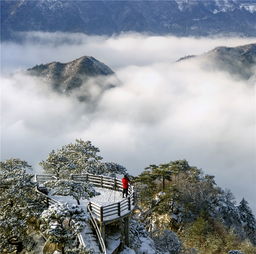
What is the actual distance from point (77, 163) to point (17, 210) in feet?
61.8

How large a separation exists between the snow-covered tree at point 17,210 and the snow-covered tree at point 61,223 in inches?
188

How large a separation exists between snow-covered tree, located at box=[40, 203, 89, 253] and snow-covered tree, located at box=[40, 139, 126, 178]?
54.5ft

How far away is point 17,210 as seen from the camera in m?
33.7

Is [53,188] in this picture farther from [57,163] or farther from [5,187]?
[57,163]

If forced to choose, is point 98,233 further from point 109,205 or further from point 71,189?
point 71,189

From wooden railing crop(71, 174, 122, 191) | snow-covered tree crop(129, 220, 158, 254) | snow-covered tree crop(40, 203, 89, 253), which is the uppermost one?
snow-covered tree crop(40, 203, 89, 253)

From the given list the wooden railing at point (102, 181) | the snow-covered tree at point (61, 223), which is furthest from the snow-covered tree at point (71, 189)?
the wooden railing at point (102, 181)

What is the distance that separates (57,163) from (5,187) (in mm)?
13974

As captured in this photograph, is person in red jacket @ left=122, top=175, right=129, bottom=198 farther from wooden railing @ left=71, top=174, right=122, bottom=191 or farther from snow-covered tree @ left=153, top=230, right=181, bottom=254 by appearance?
snow-covered tree @ left=153, top=230, right=181, bottom=254

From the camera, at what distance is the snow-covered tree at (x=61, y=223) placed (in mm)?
28344

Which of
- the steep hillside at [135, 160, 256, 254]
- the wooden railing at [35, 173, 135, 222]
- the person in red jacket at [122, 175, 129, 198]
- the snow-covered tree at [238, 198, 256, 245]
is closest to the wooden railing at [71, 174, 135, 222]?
the wooden railing at [35, 173, 135, 222]

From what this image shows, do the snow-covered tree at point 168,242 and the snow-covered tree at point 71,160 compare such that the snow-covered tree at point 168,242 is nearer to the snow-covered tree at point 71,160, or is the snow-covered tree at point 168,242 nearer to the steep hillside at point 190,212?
the steep hillside at point 190,212

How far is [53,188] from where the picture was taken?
37.8 metres

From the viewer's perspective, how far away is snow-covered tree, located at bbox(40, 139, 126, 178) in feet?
159
